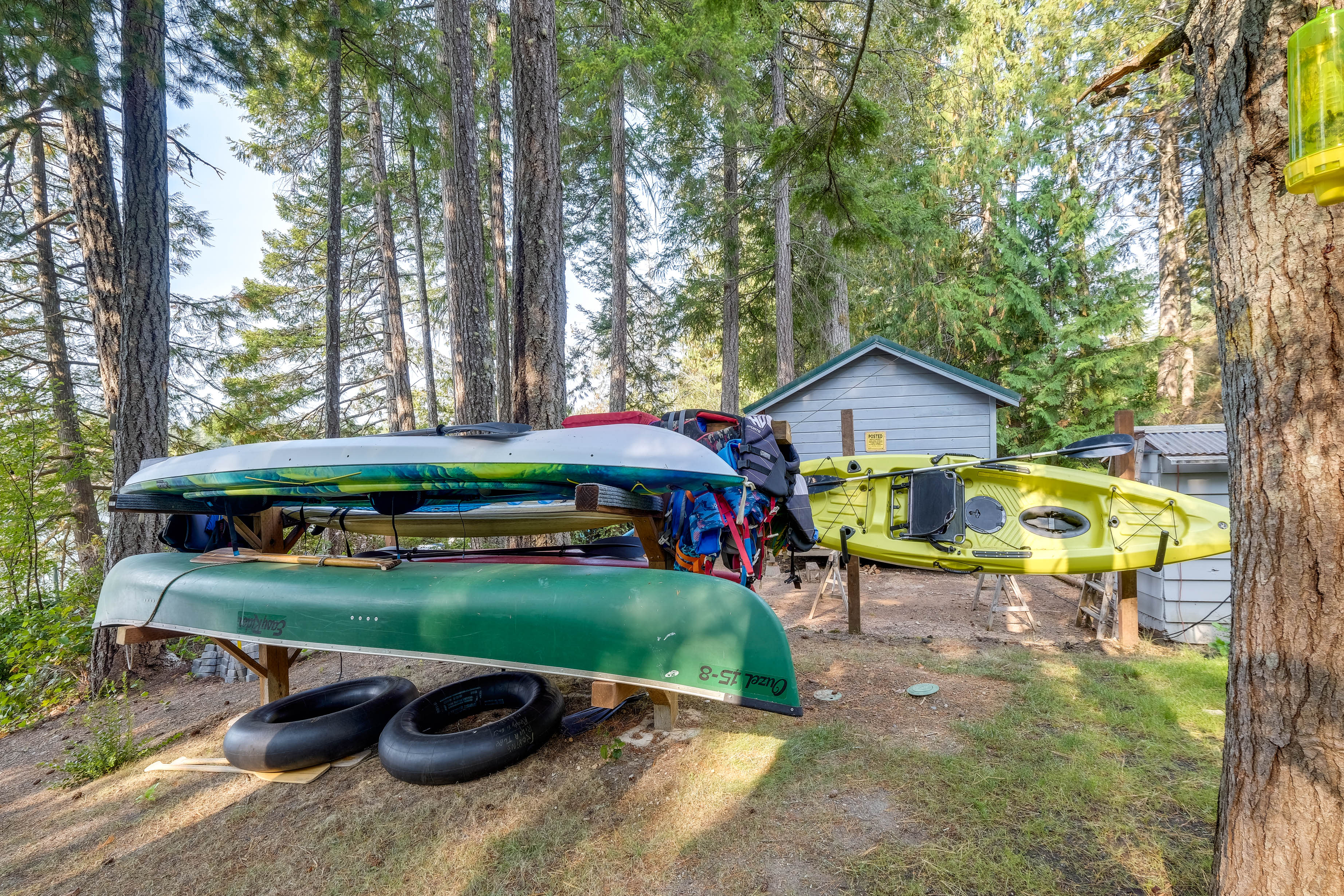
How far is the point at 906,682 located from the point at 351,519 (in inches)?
177

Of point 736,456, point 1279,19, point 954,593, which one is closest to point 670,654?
point 736,456

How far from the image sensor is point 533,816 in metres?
2.73

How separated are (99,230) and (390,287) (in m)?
7.77

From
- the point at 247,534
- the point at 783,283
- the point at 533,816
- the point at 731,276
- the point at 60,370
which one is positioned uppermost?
the point at 731,276

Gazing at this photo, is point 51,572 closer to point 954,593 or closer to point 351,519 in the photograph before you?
point 351,519

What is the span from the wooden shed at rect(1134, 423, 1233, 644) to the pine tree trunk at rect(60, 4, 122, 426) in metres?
9.92

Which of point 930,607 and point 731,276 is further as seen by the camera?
point 731,276

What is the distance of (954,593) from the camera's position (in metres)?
7.57

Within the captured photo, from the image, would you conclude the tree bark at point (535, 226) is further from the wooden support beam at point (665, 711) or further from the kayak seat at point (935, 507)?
the kayak seat at point (935, 507)

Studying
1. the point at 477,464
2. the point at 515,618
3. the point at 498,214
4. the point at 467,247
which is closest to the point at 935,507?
the point at 515,618

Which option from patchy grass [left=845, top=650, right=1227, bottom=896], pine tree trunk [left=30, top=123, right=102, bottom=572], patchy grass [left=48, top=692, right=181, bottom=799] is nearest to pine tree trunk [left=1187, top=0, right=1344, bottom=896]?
patchy grass [left=845, top=650, right=1227, bottom=896]

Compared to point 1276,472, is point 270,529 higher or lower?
lower

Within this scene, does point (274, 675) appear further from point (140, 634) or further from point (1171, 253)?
point (1171, 253)

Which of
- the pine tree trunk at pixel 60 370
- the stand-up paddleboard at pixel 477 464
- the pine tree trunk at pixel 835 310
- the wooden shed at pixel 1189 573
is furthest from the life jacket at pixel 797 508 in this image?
the pine tree trunk at pixel 60 370
